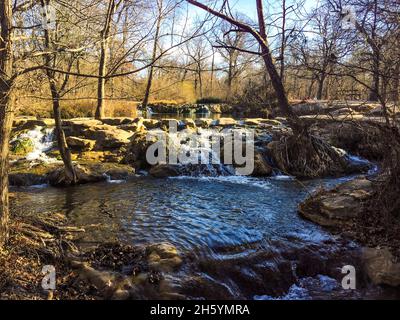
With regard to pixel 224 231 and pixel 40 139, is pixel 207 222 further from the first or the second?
pixel 40 139

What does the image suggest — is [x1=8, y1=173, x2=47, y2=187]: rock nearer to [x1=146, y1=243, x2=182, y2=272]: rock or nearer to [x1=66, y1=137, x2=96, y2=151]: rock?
[x1=66, y1=137, x2=96, y2=151]: rock

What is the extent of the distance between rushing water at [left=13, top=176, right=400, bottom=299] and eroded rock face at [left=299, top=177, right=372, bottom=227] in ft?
0.73

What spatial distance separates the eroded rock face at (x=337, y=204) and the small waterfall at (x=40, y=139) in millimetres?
8672

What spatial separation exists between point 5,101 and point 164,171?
6.86m

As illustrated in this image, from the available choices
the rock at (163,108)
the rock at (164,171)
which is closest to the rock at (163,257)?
the rock at (164,171)

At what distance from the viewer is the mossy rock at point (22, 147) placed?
12.4 m

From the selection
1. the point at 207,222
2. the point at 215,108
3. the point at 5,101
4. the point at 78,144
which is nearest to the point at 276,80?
the point at 207,222

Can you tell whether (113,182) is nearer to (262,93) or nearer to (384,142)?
(262,93)

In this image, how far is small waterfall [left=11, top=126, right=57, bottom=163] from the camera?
1235cm

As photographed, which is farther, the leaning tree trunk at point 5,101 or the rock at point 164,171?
the rock at point 164,171

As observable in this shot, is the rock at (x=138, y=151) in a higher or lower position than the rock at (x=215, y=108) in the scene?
lower

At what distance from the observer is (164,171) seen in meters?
11.0

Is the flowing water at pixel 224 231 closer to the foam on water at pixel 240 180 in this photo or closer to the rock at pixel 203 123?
the foam on water at pixel 240 180

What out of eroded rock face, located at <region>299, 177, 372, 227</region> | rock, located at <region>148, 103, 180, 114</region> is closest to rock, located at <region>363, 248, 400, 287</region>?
eroded rock face, located at <region>299, 177, 372, 227</region>
